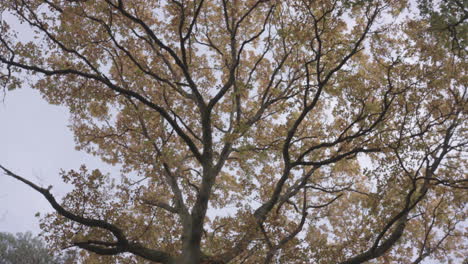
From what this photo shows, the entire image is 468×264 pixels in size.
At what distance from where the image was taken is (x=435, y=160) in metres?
8.34

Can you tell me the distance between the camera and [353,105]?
8.65m

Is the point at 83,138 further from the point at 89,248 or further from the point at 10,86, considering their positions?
the point at 89,248

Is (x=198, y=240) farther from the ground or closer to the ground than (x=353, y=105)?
closer to the ground

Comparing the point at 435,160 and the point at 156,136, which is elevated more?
the point at 156,136

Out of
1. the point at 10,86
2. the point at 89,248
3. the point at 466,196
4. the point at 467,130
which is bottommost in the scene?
the point at 89,248

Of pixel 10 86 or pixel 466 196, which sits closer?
pixel 10 86

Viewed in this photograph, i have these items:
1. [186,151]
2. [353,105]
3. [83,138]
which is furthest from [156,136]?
[353,105]

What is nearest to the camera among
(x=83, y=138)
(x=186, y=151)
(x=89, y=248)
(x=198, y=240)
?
(x=89, y=248)

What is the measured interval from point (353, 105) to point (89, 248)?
7316mm

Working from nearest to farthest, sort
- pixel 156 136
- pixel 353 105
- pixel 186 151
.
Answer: pixel 353 105, pixel 156 136, pixel 186 151

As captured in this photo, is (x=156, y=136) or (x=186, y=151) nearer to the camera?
(x=156, y=136)

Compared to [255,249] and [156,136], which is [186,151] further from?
[255,249]

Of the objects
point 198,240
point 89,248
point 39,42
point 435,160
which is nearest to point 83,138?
point 39,42

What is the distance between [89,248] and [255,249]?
4.06m
